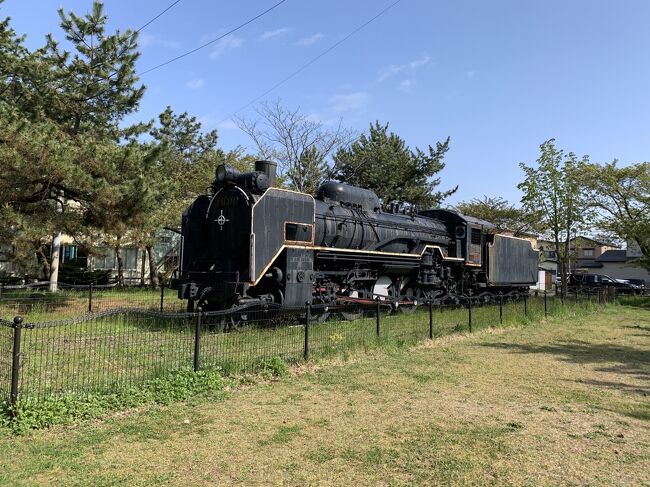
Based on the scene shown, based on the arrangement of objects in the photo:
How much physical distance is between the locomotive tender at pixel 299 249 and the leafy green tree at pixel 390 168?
17.1 m

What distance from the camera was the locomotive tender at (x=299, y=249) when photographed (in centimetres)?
1121

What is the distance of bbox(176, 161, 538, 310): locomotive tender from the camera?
36.8 ft

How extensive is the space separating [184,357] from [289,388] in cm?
163

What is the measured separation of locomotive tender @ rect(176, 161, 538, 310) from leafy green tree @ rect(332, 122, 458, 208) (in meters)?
17.1

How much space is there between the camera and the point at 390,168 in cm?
3509

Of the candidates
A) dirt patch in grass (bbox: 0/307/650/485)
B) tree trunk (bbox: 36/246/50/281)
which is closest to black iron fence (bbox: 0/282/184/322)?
dirt patch in grass (bbox: 0/307/650/485)

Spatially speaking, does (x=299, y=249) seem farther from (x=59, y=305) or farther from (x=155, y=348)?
(x=59, y=305)

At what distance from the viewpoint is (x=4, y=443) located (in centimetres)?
A: 468

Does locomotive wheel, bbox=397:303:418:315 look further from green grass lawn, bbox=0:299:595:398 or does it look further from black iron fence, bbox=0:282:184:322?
black iron fence, bbox=0:282:184:322

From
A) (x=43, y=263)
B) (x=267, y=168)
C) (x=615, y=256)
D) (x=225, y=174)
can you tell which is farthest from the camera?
(x=615, y=256)

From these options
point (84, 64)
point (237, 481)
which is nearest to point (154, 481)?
point (237, 481)

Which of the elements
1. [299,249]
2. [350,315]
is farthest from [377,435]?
[350,315]

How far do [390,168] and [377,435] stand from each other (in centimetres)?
3096

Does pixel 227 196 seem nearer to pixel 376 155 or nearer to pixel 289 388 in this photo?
pixel 289 388
